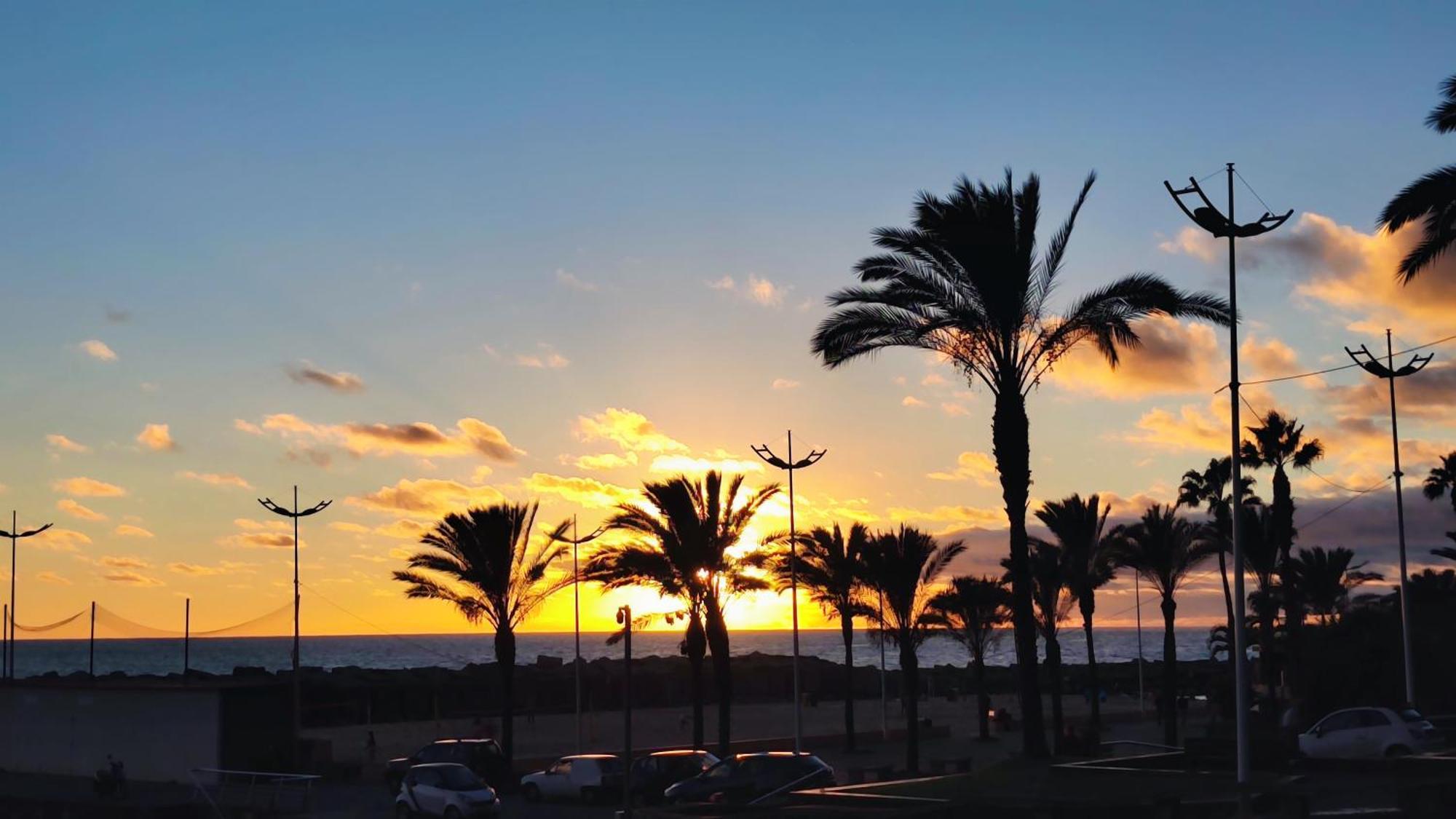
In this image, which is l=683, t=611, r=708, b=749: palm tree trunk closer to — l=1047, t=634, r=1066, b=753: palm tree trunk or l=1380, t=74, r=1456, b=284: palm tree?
l=1047, t=634, r=1066, b=753: palm tree trunk

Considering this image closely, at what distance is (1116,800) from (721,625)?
26.4 m

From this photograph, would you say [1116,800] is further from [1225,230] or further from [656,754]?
[656,754]

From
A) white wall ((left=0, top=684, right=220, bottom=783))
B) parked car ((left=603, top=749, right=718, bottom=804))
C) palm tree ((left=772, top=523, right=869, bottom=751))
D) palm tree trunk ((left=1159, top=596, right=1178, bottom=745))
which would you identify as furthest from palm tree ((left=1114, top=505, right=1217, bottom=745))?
white wall ((left=0, top=684, right=220, bottom=783))

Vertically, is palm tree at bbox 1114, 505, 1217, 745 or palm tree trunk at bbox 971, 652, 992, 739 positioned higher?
palm tree at bbox 1114, 505, 1217, 745

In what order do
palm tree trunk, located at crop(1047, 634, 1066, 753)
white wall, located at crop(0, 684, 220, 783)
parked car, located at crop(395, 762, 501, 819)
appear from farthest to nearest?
white wall, located at crop(0, 684, 220, 783) → palm tree trunk, located at crop(1047, 634, 1066, 753) → parked car, located at crop(395, 762, 501, 819)

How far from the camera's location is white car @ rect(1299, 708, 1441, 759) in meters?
31.6

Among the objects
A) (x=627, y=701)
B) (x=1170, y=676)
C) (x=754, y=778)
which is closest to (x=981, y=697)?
(x=1170, y=676)

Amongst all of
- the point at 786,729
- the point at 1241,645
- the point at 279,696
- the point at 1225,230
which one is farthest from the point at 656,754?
the point at 786,729

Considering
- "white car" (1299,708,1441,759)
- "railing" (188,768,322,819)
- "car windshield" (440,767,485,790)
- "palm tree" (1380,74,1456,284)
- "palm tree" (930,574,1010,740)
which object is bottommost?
"railing" (188,768,322,819)

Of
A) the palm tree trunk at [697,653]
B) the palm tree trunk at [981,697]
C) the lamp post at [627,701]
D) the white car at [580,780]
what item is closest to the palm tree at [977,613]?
the palm tree trunk at [981,697]

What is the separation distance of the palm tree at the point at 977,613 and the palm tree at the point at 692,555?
11094mm

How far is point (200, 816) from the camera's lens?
1399 inches

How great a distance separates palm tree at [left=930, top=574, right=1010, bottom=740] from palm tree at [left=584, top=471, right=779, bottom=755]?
11.1 m

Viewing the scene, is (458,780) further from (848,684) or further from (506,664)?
(848,684)
